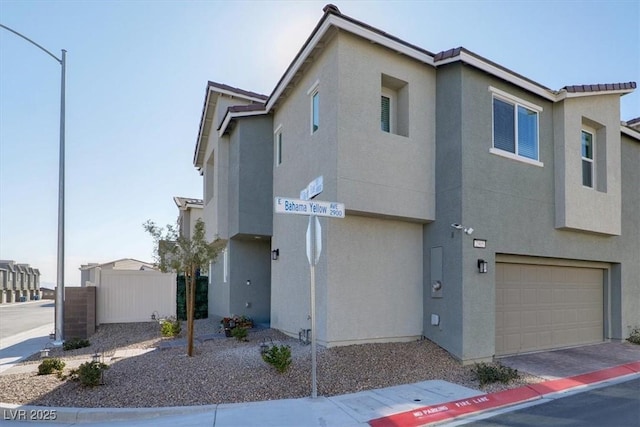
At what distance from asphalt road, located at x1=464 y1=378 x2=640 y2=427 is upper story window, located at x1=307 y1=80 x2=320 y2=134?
22.9ft

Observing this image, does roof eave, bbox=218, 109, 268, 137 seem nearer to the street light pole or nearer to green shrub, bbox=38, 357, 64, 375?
the street light pole

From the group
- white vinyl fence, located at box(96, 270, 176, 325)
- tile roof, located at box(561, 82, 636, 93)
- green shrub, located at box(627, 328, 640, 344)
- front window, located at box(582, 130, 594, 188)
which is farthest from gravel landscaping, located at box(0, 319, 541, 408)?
tile roof, located at box(561, 82, 636, 93)

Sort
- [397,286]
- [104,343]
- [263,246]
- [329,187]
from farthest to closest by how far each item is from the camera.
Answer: [263,246], [104,343], [397,286], [329,187]

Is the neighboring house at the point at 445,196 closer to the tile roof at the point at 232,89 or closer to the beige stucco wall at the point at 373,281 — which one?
the beige stucco wall at the point at 373,281

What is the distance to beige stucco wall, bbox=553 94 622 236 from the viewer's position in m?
11.2

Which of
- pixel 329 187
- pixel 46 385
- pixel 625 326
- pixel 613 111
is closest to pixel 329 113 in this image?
pixel 329 187

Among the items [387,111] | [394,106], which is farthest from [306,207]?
[394,106]

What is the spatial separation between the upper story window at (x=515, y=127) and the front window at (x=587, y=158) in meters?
2.31

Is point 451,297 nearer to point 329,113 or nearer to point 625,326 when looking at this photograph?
point 329,113

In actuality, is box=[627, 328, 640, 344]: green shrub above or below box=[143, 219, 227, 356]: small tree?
below

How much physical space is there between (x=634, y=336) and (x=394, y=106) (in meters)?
9.65

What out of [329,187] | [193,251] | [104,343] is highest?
[329,187]

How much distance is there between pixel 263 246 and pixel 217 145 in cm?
404

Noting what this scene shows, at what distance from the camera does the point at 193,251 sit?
374 inches
